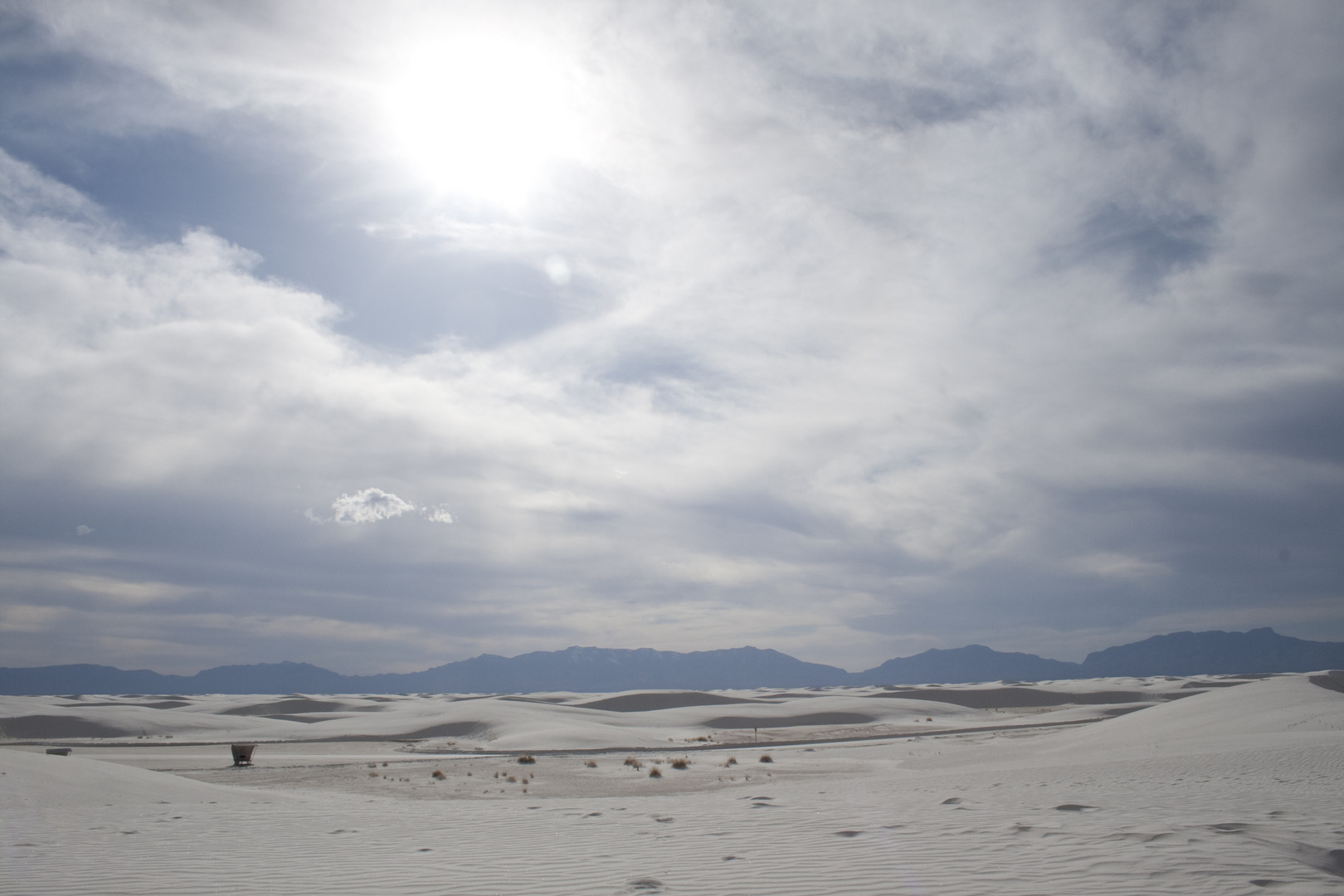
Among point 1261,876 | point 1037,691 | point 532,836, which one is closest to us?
point 1261,876

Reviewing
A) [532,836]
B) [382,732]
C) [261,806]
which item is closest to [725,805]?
[532,836]

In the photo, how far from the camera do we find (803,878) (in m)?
7.85

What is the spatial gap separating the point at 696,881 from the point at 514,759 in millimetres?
20648

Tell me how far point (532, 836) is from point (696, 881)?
390cm

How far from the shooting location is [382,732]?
138ft

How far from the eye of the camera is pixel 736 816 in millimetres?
12227

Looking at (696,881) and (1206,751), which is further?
(1206,751)

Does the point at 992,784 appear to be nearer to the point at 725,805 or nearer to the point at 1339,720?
the point at 725,805

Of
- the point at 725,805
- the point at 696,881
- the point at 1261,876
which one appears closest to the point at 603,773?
the point at 725,805

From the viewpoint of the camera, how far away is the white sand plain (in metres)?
7.82

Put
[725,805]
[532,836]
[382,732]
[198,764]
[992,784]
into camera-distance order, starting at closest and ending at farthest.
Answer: [532,836] → [725,805] → [992,784] → [198,764] → [382,732]

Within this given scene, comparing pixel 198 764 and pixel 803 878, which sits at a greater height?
pixel 803 878

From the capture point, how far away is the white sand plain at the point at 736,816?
782cm

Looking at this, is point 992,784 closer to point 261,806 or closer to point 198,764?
point 261,806
